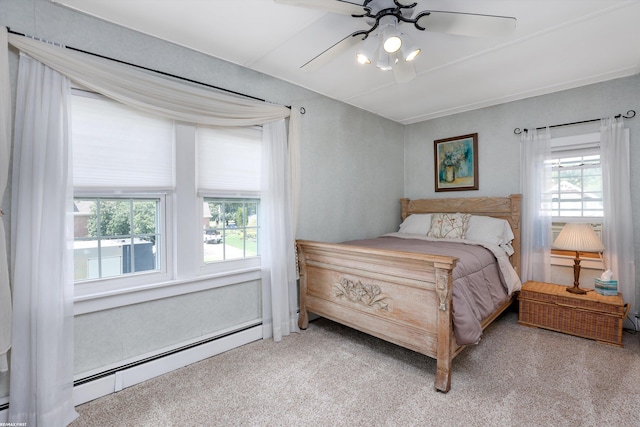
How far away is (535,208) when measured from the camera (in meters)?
3.35

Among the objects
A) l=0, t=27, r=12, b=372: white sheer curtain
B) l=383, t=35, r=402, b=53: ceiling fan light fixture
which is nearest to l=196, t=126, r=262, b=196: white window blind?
l=0, t=27, r=12, b=372: white sheer curtain

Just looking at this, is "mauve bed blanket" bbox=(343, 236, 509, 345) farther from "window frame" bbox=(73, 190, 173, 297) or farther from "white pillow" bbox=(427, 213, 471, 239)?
"window frame" bbox=(73, 190, 173, 297)

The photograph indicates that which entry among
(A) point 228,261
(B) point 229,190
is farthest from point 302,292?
(B) point 229,190

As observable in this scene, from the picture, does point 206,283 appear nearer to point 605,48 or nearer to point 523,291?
point 523,291

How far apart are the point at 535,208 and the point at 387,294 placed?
7.41 ft

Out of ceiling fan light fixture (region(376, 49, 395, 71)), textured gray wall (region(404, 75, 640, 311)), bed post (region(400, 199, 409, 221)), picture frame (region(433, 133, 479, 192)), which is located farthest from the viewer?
bed post (region(400, 199, 409, 221))

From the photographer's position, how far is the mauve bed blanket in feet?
6.54

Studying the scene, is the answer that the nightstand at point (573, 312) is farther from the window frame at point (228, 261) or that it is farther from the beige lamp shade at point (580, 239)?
the window frame at point (228, 261)

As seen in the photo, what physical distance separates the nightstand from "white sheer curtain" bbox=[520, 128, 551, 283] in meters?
0.25

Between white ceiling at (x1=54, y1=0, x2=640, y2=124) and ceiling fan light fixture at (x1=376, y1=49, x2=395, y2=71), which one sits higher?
white ceiling at (x1=54, y1=0, x2=640, y2=124)

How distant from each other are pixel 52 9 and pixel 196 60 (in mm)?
868

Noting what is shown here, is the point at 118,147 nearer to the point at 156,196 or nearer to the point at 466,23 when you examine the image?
the point at 156,196

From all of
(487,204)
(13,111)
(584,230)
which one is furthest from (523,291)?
(13,111)


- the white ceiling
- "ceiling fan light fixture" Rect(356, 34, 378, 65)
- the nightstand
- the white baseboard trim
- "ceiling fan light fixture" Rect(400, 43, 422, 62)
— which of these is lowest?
the white baseboard trim
